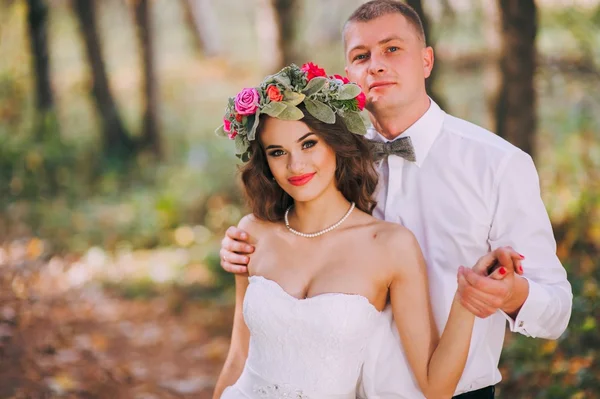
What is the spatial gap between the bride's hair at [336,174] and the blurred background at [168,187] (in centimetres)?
223

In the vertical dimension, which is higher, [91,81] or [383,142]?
[91,81]

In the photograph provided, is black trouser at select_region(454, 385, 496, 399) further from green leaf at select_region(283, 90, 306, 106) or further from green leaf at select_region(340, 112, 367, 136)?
green leaf at select_region(283, 90, 306, 106)

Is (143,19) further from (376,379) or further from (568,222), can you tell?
(376,379)

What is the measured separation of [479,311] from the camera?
7.64ft

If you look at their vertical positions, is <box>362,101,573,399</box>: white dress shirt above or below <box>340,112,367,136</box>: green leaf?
below

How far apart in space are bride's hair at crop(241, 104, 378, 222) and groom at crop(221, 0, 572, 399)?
0.11 metres

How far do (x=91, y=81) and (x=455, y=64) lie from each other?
22.5 ft

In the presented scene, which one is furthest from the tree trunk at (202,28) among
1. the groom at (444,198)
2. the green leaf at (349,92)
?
the green leaf at (349,92)

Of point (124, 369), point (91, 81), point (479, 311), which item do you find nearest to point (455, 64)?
point (91, 81)

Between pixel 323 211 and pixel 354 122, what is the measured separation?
1.33 ft

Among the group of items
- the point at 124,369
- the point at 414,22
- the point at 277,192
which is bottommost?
the point at 124,369

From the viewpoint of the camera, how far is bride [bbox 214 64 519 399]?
2.70 metres

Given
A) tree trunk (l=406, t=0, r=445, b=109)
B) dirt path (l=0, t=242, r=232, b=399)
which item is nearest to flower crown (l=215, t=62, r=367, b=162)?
tree trunk (l=406, t=0, r=445, b=109)

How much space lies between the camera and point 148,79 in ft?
40.4
